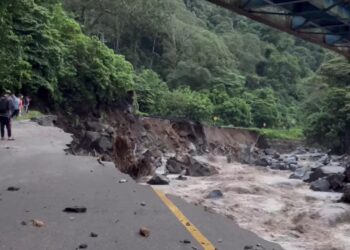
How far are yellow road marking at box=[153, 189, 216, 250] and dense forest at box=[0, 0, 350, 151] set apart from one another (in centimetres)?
795

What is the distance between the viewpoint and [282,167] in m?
36.2

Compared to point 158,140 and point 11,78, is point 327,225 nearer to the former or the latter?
point 11,78

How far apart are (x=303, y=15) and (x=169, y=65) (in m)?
59.4

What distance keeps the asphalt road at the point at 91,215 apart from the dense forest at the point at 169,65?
586cm

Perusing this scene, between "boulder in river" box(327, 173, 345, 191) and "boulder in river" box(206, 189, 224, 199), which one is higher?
"boulder in river" box(206, 189, 224, 199)

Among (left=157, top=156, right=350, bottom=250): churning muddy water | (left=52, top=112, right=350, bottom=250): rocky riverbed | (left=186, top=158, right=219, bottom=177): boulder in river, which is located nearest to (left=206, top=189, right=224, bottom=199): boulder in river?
(left=52, top=112, right=350, bottom=250): rocky riverbed

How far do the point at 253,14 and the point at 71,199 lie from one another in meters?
8.25

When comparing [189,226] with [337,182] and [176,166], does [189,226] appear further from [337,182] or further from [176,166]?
[176,166]

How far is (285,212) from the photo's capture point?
14359mm

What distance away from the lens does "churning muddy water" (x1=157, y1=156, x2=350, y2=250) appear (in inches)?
408

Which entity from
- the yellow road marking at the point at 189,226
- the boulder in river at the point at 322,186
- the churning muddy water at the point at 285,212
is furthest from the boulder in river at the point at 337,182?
the yellow road marking at the point at 189,226

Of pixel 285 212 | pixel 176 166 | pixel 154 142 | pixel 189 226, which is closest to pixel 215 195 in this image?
pixel 285 212

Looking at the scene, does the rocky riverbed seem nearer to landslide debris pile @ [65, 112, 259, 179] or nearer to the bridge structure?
landslide debris pile @ [65, 112, 259, 179]

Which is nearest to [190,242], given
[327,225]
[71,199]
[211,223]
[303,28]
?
[211,223]
